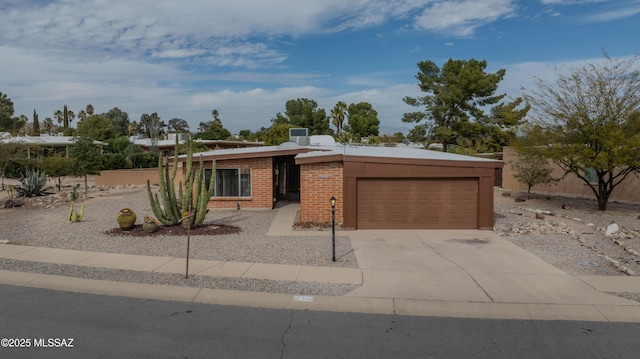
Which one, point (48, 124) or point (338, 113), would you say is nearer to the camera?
point (338, 113)

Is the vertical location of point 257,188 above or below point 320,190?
below

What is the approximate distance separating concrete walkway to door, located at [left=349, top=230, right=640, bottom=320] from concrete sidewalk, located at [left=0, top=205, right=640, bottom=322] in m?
0.02

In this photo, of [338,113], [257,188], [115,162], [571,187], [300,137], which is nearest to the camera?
[257,188]

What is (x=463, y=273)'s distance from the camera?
29.3 ft

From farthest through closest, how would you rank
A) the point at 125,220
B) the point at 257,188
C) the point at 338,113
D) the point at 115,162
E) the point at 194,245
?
the point at 338,113
the point at 115,162
the point at 257,188
the point at 125,220
the point at 194,245

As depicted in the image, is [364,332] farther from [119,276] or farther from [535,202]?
[535,202]

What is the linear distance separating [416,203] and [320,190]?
3.13 metres

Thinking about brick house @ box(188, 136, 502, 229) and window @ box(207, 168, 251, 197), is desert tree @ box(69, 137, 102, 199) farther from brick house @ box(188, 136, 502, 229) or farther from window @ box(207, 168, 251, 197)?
brick house @ box(188, 136, 502, 229)

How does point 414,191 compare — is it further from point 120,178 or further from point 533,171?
point 120,178

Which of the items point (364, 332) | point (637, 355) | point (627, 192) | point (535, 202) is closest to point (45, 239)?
point (364, 332)

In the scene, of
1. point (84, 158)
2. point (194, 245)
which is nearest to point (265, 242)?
point (194, 245)

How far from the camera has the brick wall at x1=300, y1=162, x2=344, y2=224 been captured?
1466cm

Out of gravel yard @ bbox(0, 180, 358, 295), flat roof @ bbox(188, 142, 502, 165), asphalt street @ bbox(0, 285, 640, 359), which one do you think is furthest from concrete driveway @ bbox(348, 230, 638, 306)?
flat roof @ bbox(188, 142, 502, 165)

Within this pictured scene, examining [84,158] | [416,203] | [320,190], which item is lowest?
[416,203]
